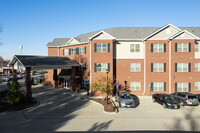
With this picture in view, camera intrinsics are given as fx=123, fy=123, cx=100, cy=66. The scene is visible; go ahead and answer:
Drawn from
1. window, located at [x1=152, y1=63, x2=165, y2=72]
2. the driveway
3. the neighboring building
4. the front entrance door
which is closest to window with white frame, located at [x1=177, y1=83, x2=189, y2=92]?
the neighboring building

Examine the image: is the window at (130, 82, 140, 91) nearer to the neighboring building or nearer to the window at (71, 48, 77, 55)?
the neighboring building

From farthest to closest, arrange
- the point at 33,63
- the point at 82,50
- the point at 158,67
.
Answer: the point at 82,50, the point at 158,67, the point at 33,63

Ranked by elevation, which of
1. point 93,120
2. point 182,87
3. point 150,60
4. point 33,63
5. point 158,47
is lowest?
point 93,120

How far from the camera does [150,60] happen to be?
21.4 metres

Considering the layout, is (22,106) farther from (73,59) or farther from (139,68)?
(139,68)

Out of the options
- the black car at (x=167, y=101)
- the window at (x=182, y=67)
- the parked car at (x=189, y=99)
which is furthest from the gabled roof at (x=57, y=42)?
the parked car at (x=189, y=99)

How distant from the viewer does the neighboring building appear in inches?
821

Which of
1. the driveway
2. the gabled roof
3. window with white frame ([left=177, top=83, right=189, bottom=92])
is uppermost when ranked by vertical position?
the gabled roof

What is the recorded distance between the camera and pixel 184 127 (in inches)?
401

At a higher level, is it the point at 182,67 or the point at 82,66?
the point at 82,66

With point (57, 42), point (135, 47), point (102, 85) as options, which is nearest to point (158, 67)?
point (135, 47)

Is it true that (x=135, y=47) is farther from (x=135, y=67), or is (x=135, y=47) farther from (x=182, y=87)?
(x=182, y=87)

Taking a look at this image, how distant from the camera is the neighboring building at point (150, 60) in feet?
68.4

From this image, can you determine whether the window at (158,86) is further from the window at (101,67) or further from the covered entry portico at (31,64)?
the covered entry portico at (31,64)
